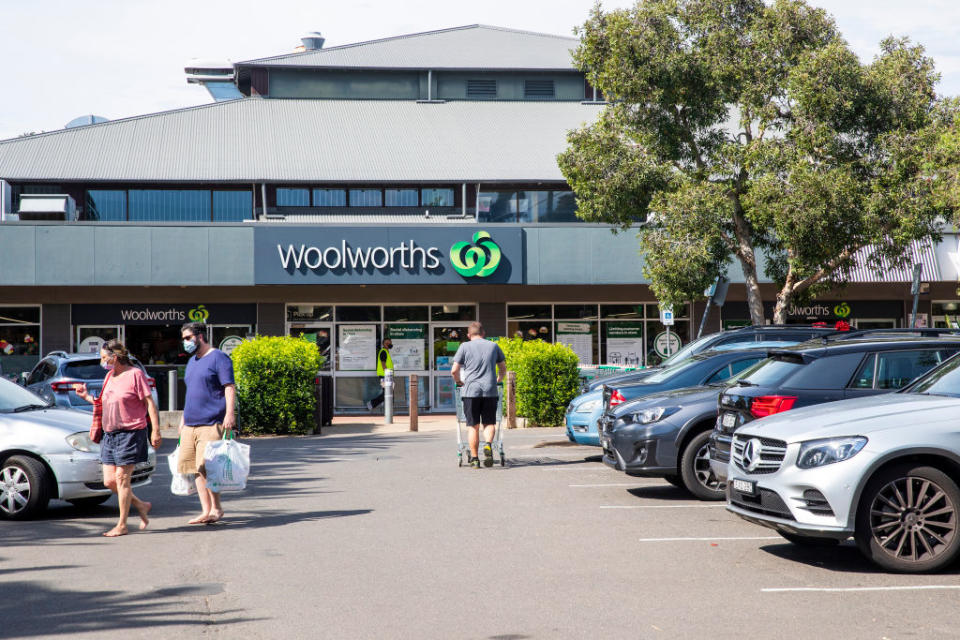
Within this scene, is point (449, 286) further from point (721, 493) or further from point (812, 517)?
point (812, 517)

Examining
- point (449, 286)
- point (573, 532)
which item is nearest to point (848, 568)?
point (573, 532)

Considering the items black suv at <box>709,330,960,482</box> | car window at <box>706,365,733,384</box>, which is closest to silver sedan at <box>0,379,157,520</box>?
black suv at <box>709,330,960,482</box>

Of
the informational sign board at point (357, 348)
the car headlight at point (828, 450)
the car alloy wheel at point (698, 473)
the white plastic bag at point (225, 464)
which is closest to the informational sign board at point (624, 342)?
the informational sign board at point (357, 348)

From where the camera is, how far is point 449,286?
2620 centimetres

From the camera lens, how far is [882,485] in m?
7.08

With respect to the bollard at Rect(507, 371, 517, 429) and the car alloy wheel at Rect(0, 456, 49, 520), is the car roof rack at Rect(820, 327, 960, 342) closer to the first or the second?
the car alloy wheel at Rect(0, 456, 49, 520)

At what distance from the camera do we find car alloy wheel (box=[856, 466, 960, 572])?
278 inches

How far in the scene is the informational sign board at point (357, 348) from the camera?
1038 inches

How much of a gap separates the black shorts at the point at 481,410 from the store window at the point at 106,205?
678 inches

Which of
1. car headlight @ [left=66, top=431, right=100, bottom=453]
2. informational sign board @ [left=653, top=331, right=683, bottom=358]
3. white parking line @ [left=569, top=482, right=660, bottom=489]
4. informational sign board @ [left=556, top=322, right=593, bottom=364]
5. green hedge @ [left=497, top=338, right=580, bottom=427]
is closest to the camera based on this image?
car headlight @ [left=66, top=431, right=100, bottom=453]

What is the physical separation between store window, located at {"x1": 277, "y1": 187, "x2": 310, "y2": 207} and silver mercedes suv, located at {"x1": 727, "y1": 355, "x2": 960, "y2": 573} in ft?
72.0

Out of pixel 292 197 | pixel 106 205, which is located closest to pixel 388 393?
pixel 292 197

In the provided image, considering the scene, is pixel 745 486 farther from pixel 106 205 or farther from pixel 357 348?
pixel 106 205

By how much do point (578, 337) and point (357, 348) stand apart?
5.73m
